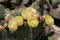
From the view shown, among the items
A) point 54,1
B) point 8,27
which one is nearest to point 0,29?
point 8,27

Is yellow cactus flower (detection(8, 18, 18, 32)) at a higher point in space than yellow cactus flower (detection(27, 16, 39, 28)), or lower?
lower

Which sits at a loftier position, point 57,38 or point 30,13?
point 30,13

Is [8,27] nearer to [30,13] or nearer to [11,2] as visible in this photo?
[30,13]

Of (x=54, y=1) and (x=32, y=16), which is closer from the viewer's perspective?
(x=32, y=16)

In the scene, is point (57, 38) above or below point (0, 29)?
Answer: below

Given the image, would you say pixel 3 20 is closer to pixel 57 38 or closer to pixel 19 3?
pixel 57 38

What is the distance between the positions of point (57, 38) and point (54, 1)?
0.46 metres

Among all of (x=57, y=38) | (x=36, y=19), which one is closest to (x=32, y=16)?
(x=36, y=19)

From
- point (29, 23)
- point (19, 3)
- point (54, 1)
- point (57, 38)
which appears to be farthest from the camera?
point (19, 3)

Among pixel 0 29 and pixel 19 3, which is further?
pixel 19 3

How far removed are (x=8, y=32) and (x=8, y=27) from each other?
0.02 metres

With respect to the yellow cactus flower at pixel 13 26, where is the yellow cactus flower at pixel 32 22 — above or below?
above

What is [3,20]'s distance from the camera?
2.83 feet

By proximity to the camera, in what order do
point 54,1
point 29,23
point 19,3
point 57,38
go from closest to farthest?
point 29,23 → point 57,38 → point 54,1 → point 19,3
